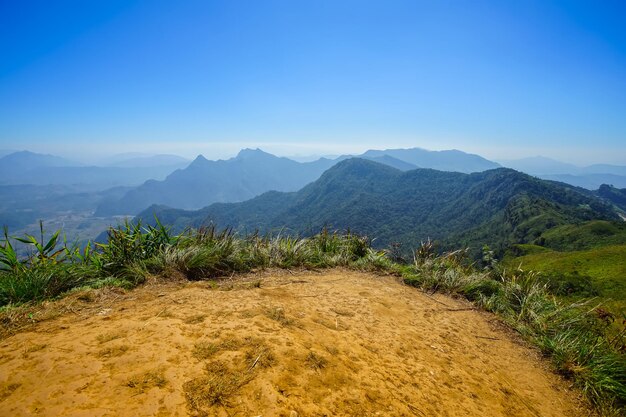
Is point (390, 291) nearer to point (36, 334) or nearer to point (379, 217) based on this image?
point (36, 334)

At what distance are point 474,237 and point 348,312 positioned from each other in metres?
86.3


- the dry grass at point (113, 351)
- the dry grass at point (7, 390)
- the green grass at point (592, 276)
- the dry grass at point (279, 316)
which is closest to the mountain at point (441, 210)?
the green grass at point (592, 276)

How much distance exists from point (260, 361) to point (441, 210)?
147451 mm

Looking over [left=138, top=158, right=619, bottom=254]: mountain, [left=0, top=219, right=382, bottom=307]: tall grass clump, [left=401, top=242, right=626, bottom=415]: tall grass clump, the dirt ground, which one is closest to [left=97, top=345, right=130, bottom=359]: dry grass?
the dirt ground

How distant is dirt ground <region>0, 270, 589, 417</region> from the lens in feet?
6.33

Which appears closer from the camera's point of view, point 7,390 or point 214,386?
point 7,390

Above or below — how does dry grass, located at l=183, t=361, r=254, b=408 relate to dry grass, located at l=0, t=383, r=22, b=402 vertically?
below

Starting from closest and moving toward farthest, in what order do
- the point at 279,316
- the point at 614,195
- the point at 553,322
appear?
the point at 279,316
the point at 553,322
the point at 614,195

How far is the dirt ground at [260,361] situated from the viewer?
6.33ft

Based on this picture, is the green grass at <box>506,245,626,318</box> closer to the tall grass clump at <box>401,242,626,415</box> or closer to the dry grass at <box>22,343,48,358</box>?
the tall grass clump at <box>401,242,626,415</box>


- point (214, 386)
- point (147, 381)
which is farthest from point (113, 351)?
point (214, 386)

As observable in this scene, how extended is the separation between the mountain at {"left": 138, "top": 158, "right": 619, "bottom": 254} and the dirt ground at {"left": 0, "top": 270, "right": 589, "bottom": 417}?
148ft

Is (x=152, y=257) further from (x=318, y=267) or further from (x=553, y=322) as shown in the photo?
Result: (x=553, y=322)

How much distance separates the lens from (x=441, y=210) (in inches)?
5408
